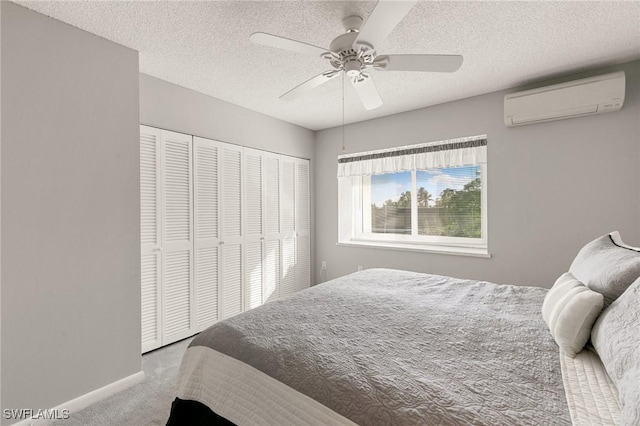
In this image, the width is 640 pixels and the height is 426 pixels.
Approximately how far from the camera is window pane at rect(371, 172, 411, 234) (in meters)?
3.85

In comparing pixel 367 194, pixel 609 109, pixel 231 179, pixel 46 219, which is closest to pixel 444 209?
pixel 367 194

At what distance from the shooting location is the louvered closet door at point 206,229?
2.98 meters

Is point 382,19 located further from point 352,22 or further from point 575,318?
point 575,318

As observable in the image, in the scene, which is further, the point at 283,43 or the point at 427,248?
the point at 427,248

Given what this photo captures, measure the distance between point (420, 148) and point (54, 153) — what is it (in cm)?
326

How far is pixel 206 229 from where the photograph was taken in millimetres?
3057

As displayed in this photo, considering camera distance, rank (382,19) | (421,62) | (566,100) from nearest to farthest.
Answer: (382,19) < (421,62) < (566,100)

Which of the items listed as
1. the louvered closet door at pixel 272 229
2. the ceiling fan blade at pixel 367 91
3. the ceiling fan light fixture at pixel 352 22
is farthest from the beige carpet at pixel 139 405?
the ceiling fan light fixture at pixel 352 22

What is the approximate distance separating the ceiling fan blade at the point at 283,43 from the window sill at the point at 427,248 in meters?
2.48

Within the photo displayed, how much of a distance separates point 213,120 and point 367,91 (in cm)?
180

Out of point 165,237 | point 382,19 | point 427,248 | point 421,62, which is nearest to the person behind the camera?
point 382,19

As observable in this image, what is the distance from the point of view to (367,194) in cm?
425

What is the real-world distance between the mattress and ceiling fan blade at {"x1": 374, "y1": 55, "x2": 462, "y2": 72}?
1370 mm

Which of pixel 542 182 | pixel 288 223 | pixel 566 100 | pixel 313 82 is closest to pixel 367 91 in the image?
pixel 313 82
